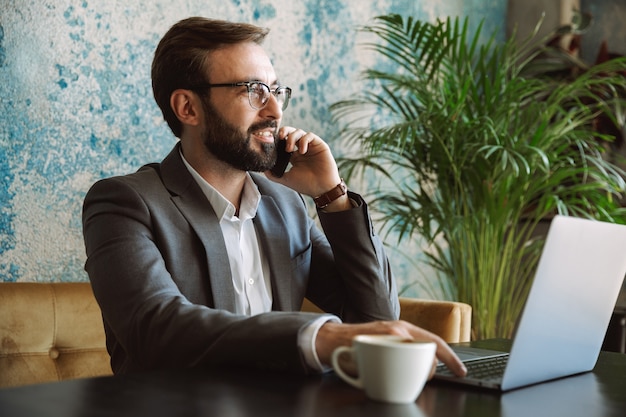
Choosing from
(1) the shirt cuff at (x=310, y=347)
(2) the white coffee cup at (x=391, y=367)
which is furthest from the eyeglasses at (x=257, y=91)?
(2) the white coffee cup at (x=391, y=367)

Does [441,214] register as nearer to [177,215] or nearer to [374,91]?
[374,91]

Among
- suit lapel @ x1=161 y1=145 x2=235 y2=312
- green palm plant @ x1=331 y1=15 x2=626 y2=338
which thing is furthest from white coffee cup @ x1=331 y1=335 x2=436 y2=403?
green palm plant @ x1=331 y1=15 x2=626 y2=338

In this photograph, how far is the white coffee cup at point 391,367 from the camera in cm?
95

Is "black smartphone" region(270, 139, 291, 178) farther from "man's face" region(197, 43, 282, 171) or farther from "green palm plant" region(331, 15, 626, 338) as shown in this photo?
"green palm plant" region(331, 15, 626, 338)

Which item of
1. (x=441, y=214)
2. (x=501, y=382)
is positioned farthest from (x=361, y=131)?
(x=501, y=382)

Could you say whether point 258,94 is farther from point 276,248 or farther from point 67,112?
point 67,112

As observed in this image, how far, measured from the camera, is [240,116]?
1915 mm

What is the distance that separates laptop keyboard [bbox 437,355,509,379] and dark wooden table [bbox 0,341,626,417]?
2.1 inches

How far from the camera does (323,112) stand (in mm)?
3451

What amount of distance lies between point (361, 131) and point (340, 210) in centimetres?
173

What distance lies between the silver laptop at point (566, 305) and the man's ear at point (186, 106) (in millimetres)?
981

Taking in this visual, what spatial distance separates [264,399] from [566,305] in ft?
1.48

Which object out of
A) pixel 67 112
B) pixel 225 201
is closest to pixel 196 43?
pixel 225 201

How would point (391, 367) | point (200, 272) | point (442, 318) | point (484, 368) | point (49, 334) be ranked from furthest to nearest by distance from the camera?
point (442, 318), point (49, 334), point (200, 272), point (484, 368), point (391, 367)
